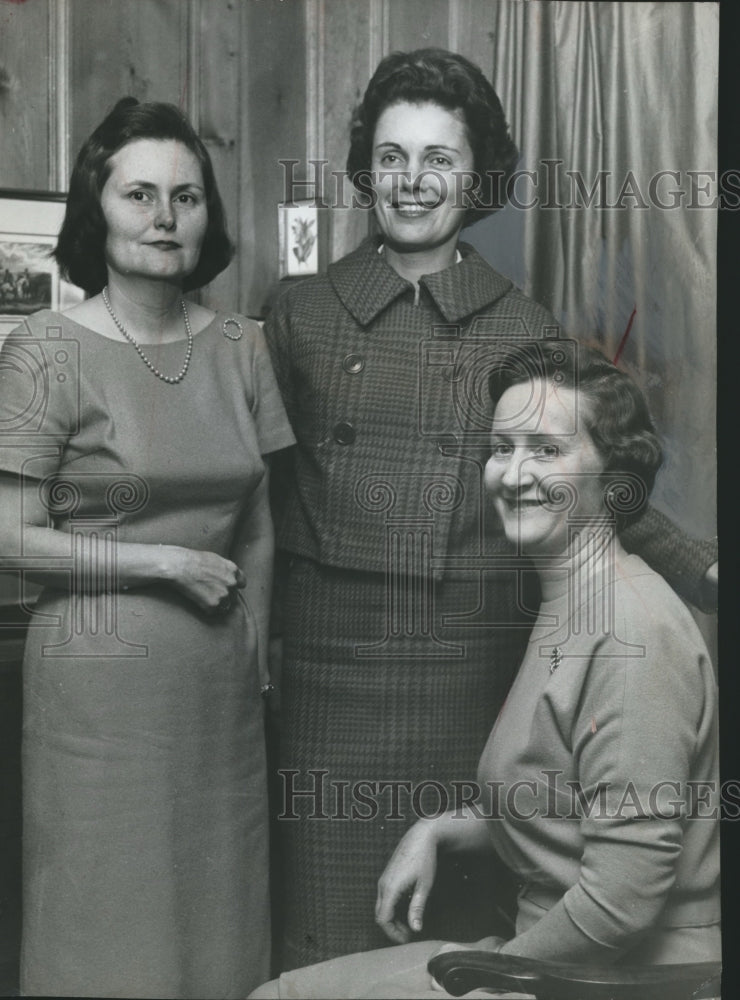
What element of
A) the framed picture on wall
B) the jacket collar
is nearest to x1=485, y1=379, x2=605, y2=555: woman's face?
the jacket collar

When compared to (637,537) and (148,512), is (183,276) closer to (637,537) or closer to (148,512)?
(148,512)

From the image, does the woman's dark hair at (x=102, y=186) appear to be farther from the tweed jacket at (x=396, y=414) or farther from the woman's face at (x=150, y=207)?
the tweed jacket at (x=396, y=414)

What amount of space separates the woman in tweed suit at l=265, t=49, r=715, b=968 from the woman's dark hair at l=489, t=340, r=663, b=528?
40mm

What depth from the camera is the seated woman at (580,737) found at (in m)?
2.21

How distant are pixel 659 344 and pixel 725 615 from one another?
2.10 ft

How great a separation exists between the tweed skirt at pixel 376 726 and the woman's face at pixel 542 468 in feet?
0.41

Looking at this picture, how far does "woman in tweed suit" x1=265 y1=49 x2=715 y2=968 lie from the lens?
7.45 feet

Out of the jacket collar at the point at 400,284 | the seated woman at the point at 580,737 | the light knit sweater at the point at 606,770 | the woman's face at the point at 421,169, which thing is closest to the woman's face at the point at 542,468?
the seated woman at the point at 580,737

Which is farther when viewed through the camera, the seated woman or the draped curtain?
the draped curtain

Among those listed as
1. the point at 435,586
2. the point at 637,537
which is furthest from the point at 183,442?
the point at 637,537

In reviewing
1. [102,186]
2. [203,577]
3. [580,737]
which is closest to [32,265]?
[102,186]

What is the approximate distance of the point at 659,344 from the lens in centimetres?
236

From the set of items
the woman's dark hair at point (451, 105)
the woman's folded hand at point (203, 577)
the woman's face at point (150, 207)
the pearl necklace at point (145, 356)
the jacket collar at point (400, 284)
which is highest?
the woman's dark hair at point (451, 105)

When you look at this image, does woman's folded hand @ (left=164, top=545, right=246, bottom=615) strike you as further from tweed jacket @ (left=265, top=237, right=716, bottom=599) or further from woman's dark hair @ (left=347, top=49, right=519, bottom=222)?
woman's dark hair @ (left=347, top=49, right=519, bottom=222)
